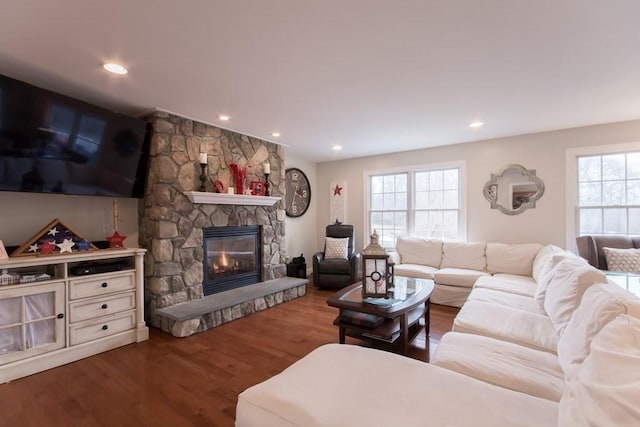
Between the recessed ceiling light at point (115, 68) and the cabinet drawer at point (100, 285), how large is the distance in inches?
71.6

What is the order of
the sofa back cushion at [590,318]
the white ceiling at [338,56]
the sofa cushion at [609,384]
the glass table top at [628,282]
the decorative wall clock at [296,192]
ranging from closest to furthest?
the sofa cushion at [609,384] < the sofa back cushion at [590,318] < the white ceiling at [338,56] < the glass table top at [628,282] < the decorative wall clock at [296,192]

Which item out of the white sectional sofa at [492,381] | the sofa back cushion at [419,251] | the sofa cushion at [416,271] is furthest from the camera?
the sofa back cushion at [419,251]

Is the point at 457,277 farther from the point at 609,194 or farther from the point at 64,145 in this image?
the point at 64,145

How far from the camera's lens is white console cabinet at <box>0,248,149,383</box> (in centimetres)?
229

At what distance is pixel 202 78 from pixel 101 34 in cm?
73

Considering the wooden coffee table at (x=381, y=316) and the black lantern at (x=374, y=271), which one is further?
the black lantern at (x=374, y=271)

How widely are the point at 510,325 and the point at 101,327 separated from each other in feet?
11.3

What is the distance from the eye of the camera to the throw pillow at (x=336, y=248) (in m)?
5.09

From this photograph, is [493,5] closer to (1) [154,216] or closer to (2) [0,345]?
(1) [154,216]

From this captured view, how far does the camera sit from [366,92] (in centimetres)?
278

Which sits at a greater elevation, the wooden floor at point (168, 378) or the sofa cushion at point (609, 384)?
the sofa cushion at point (609, 384)

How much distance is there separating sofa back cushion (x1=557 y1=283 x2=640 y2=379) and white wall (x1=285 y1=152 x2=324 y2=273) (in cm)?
453

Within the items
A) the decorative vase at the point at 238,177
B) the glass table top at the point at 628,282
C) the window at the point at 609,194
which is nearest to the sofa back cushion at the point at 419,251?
the window at the point at 609,194

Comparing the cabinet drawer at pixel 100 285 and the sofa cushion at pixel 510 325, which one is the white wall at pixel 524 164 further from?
the cabinet drawer at pixel 100 285
